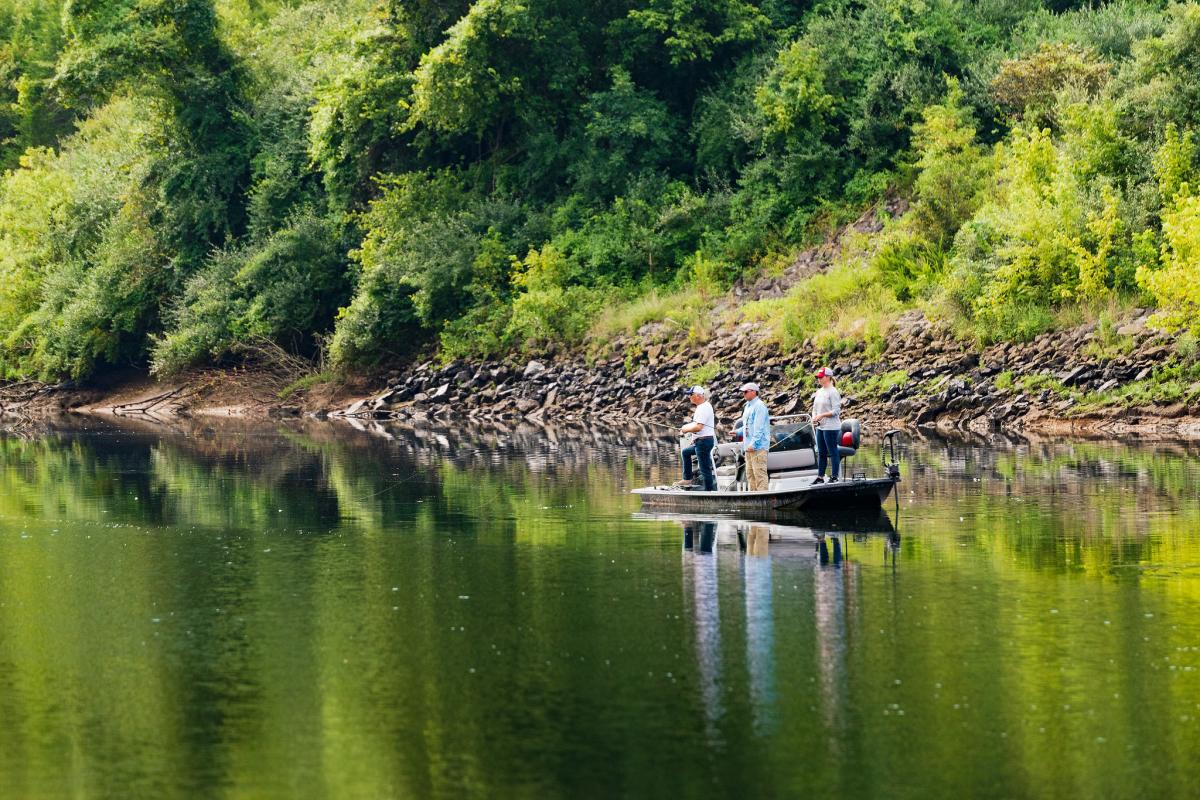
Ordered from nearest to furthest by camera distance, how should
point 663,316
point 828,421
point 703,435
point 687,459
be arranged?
point 828,421 < point 703,435 < point 687,459 < point 663,316

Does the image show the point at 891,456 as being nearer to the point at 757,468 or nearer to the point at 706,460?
the point at 757,468

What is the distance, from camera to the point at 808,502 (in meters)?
25.9

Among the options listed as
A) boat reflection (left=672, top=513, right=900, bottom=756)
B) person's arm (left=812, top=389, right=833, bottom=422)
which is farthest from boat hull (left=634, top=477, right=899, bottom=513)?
person's arm (left=812, top=389, right=833, bottom=422)

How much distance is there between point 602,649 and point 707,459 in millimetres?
11043

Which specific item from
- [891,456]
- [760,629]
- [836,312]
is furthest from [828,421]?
[836,312]

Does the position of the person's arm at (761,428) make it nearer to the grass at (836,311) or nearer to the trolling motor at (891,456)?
the trolling motor at (891,456)

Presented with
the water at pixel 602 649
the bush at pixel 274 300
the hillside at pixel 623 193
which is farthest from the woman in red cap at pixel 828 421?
the bush at pixel 274 300

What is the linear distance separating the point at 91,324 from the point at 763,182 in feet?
86.0

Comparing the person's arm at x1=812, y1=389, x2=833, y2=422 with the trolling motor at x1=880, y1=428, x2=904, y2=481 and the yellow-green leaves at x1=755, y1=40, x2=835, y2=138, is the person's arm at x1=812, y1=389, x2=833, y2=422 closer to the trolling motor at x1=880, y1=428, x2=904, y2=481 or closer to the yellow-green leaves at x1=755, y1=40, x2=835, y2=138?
the trolling motor at x1=880, y1=428, x2=904, y2=481

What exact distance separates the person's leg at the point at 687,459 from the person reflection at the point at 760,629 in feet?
11.3

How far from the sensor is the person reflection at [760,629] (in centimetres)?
1428

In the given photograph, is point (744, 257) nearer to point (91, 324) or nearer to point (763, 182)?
point (763, 182)

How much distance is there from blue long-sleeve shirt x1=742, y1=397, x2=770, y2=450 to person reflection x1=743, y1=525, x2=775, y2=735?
2.35m

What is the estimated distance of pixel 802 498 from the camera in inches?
1014
